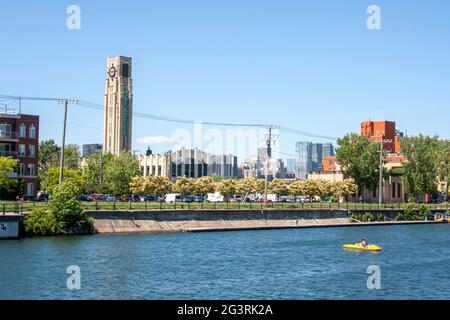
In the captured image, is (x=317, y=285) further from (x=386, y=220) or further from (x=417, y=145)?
(x=417, y=145)

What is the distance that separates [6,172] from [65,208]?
26319 millimetres

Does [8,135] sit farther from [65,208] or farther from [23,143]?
[65,208]

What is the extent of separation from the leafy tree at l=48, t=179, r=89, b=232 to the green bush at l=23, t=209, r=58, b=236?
602mm

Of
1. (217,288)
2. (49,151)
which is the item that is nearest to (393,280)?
(217,288)

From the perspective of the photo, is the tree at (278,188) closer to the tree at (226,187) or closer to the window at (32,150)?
the tree at (226,187)

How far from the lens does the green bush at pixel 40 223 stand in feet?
238

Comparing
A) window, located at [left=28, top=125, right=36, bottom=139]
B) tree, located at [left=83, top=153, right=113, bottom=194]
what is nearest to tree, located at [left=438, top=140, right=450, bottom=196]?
tree, located at [left=83, top=153, right=113, bottom=194]

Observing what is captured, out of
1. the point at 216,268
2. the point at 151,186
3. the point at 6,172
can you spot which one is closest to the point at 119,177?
the point at 151,186

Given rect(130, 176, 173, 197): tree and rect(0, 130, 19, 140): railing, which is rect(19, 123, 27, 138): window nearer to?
rect(0, 130, 19, 140): railing

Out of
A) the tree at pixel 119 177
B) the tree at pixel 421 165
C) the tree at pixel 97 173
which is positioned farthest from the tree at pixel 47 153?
the tree at pixel 421 165

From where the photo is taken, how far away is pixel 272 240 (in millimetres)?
81500

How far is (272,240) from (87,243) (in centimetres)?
2383

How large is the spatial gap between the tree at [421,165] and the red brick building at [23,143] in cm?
8534

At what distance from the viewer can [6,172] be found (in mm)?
96750
